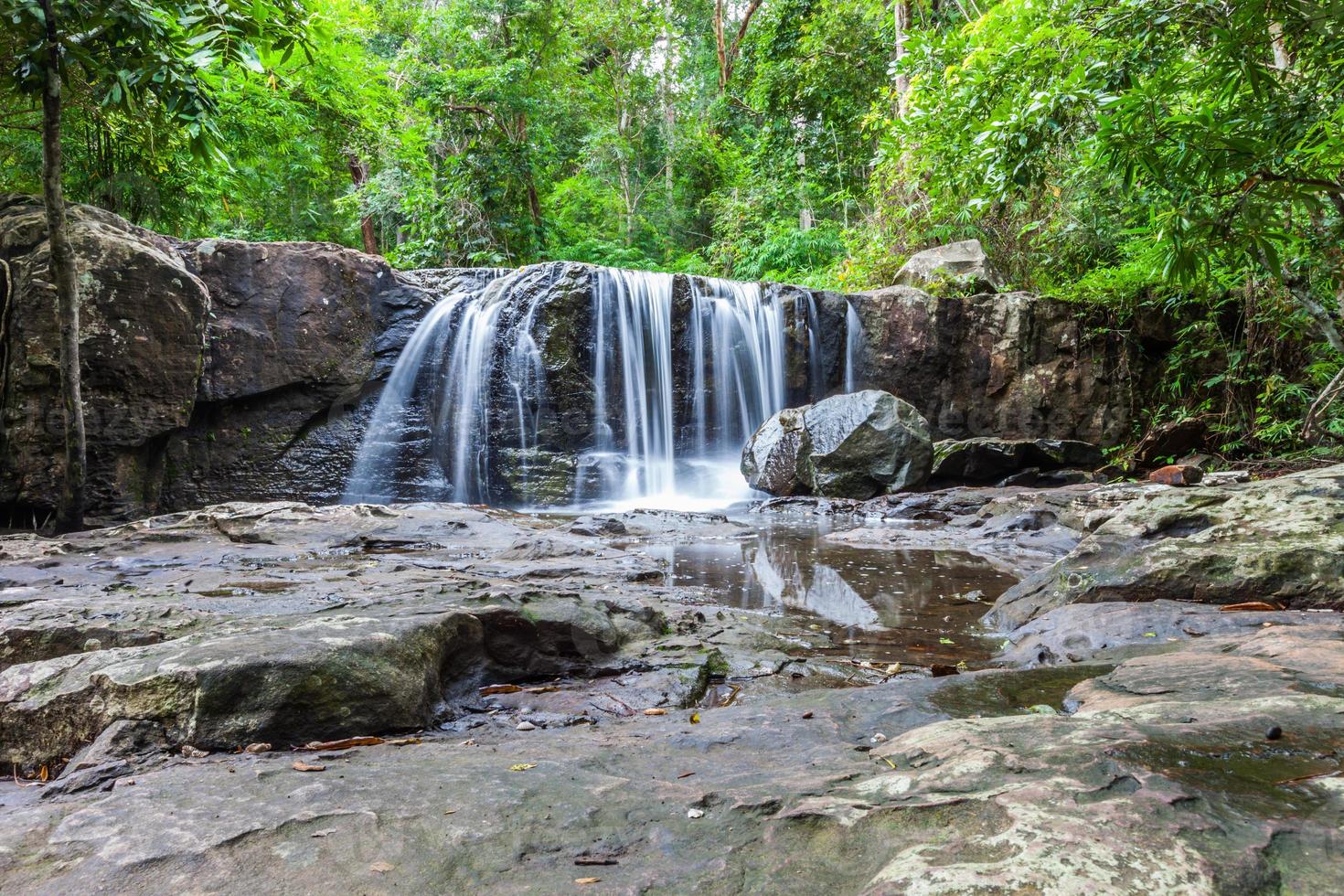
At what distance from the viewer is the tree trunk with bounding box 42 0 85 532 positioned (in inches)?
199

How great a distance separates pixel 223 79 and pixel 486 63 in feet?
23.2

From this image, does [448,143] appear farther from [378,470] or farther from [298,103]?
[378,470]

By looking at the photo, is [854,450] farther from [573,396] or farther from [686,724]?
[686,724]

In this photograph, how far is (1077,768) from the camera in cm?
137

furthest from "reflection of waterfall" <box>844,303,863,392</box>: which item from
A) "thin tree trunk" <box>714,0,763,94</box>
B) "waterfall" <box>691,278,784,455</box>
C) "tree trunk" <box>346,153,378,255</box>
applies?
"thin tree trunk" <box>714,0,763,94</box>

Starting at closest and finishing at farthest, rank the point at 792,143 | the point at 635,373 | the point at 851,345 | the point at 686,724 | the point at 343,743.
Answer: the point at 343,743
the point at 686,724
the point at 635,373
the point at 851,345
the point at 792,143

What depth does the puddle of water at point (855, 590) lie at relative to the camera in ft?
11.9

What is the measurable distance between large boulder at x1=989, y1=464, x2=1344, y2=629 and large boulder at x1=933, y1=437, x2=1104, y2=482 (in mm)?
5954

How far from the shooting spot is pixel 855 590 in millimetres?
4992

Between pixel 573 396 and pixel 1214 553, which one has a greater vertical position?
pixel 573 396

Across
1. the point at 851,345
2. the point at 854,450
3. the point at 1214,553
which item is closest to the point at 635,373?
the point at 854,450

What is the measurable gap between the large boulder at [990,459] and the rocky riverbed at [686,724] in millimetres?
5813

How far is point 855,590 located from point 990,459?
6234 mm

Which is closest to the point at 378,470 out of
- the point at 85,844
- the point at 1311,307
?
the point at 85,844
